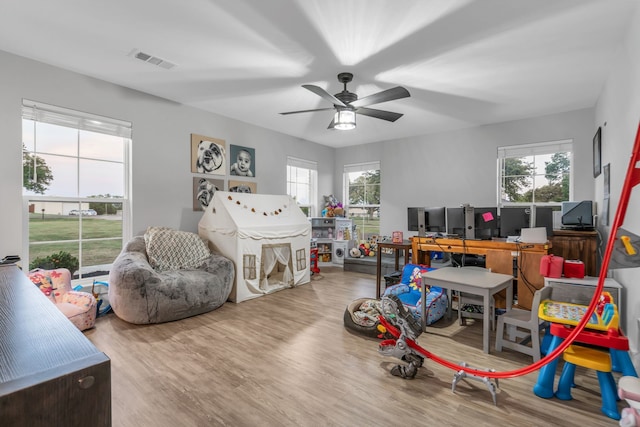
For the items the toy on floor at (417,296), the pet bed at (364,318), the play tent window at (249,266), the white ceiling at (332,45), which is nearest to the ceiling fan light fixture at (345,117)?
the white ceiling at (332,45)

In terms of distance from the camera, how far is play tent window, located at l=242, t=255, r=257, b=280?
4.25 m

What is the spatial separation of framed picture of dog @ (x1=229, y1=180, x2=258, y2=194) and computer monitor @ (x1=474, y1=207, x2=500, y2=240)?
3.63 metres

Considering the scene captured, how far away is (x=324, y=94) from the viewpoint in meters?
3.09

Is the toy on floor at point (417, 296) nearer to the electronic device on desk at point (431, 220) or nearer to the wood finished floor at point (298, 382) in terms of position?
the wood finished floor at point (298, 382)

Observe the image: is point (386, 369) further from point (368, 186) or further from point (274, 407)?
point (368, 186)

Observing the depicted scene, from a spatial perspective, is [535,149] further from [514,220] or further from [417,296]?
[417,296]

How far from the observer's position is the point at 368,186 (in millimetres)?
7105

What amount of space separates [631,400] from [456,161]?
490 centimetres

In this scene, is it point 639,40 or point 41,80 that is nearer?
point 639,40

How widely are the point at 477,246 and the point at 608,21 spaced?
234 centimetres

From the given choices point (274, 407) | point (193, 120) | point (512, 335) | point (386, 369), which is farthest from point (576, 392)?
point (193, 120)

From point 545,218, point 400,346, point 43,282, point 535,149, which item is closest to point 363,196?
point 535,149

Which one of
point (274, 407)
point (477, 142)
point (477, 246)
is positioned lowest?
point (274, 407)

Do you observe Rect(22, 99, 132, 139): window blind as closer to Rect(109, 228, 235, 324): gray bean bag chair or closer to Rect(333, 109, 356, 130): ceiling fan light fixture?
Rect(109, 228, 235, 324): gray bean bag chair
